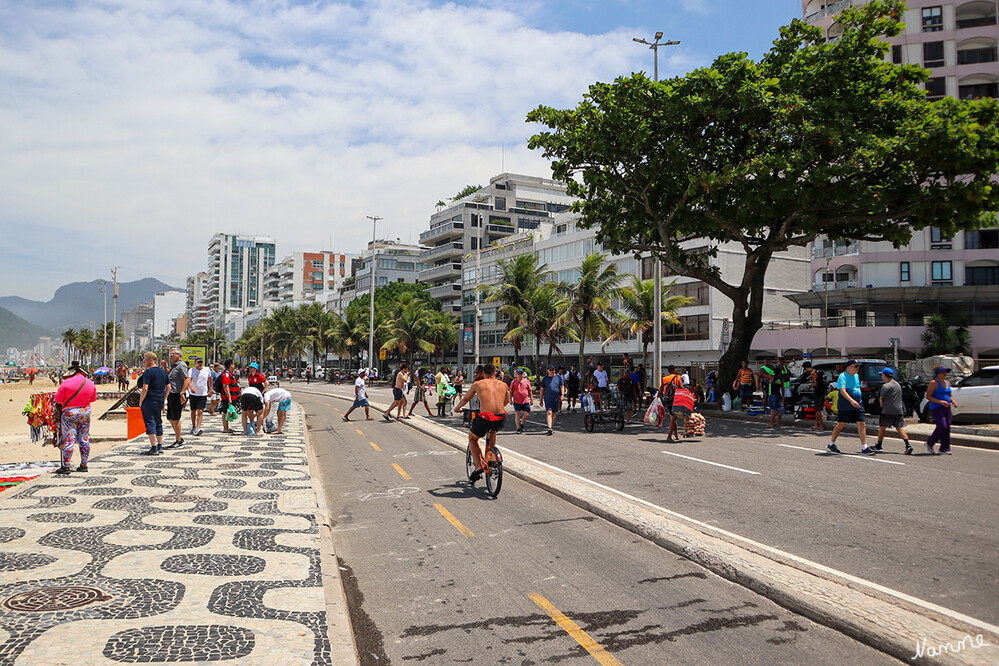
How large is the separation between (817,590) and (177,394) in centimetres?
1364

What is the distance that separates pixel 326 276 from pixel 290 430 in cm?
14832

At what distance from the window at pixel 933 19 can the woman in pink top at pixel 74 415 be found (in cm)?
5652

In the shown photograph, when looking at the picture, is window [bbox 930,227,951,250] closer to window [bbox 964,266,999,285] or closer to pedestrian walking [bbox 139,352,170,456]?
window [bbox 964,266,999,285]

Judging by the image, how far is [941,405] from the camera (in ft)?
43.3

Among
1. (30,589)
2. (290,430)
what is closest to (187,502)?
(30,589)

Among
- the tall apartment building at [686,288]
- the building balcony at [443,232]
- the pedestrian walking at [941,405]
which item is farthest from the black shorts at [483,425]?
the building balcony at [443,232]

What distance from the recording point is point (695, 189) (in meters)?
21.6

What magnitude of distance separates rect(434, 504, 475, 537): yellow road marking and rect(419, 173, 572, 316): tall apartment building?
238 feet

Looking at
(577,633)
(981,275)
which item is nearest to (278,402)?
(577,633)

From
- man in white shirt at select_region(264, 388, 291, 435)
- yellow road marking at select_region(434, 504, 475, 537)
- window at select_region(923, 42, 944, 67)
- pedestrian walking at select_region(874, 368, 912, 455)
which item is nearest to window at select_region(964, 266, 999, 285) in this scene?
window at select_region(923, 42, 944, 67)

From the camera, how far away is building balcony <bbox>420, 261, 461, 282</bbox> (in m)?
83.5

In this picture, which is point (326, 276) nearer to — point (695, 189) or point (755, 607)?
point (695, 189)

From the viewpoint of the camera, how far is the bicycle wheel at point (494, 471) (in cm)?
968

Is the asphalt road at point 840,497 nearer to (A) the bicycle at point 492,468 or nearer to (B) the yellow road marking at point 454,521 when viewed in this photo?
(A) the bicycle at point 492,468
